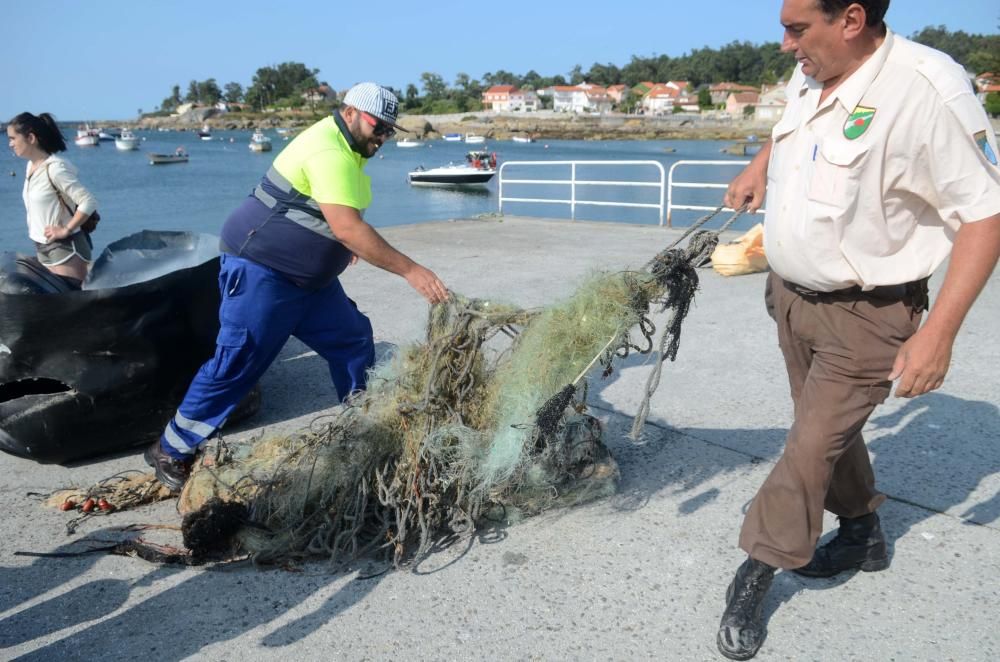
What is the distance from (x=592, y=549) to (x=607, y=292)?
104cm

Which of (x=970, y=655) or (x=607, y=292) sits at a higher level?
(x=607, y=292)

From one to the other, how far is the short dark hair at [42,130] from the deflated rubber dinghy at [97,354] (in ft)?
3.87

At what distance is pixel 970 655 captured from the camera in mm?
2459

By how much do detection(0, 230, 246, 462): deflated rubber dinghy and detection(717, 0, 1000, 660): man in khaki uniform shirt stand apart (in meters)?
3.07

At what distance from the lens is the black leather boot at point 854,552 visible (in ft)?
9.50

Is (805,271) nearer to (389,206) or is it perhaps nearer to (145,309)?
(145,309)

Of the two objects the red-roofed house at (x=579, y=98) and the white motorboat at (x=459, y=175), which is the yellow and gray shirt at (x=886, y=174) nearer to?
the white motorboat at (x=459, y=175)

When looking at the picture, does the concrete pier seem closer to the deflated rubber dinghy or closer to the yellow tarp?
A: the deflated rubber dinghy

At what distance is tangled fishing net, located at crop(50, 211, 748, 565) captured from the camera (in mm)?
3053

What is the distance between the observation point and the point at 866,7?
223 centimetres

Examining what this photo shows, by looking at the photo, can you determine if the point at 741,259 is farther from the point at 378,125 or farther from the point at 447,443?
the point at 447,443

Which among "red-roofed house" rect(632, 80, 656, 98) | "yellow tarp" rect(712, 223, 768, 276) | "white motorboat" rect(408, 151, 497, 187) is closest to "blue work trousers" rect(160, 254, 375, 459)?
"yellow tarp" rect(712, 223, 768, 276)

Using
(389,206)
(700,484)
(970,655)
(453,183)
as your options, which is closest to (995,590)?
(970,655)

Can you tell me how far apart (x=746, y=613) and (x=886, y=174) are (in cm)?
144
